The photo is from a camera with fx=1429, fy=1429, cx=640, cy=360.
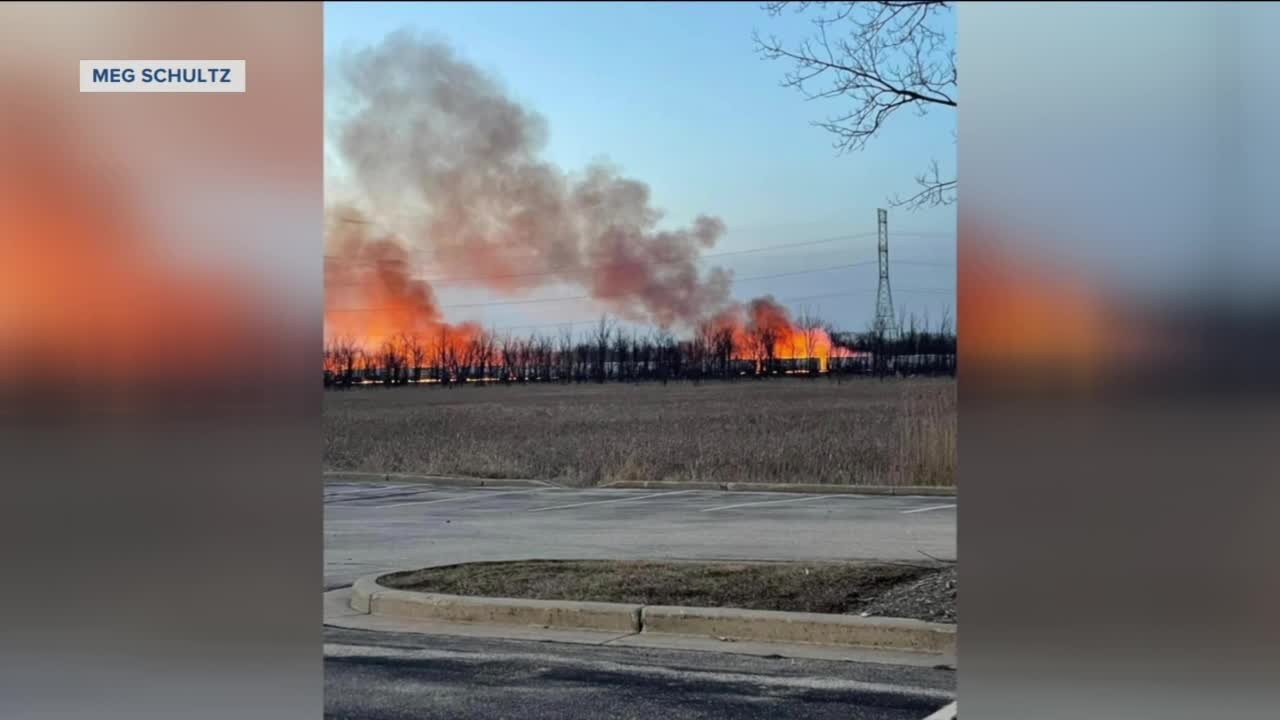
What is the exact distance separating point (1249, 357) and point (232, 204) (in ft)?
10.9

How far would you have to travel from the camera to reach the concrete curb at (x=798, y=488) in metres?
18.5

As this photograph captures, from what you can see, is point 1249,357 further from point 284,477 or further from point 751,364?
point 751,364

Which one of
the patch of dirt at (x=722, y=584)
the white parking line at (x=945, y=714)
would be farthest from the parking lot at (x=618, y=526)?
the white parking line at (x=945, y=714)

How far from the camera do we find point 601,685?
22.6ft

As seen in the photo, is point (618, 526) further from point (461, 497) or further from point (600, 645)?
point (600, 645)

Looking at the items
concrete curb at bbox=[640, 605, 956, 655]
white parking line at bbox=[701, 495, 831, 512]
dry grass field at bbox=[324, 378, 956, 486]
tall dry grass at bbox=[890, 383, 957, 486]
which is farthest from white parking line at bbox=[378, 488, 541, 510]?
concrete curb at bbox=[640, 605, 956, 655]

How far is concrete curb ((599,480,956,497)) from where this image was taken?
1855cm

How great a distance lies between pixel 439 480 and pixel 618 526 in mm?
7866

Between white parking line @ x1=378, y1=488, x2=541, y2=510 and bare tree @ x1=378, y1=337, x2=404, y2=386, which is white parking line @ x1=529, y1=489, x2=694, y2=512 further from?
bare tree @ x1=378, y1=337, x2=404, y2=386

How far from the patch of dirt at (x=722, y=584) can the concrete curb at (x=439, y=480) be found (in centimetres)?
1073

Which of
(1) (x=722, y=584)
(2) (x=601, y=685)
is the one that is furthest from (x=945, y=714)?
(1) (x=722, y=584)

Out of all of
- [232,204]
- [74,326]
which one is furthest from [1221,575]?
[74,326]

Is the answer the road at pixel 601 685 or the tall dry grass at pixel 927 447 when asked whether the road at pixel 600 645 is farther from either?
the tall dry grass at pixel 927 447

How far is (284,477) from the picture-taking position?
15.3ft
